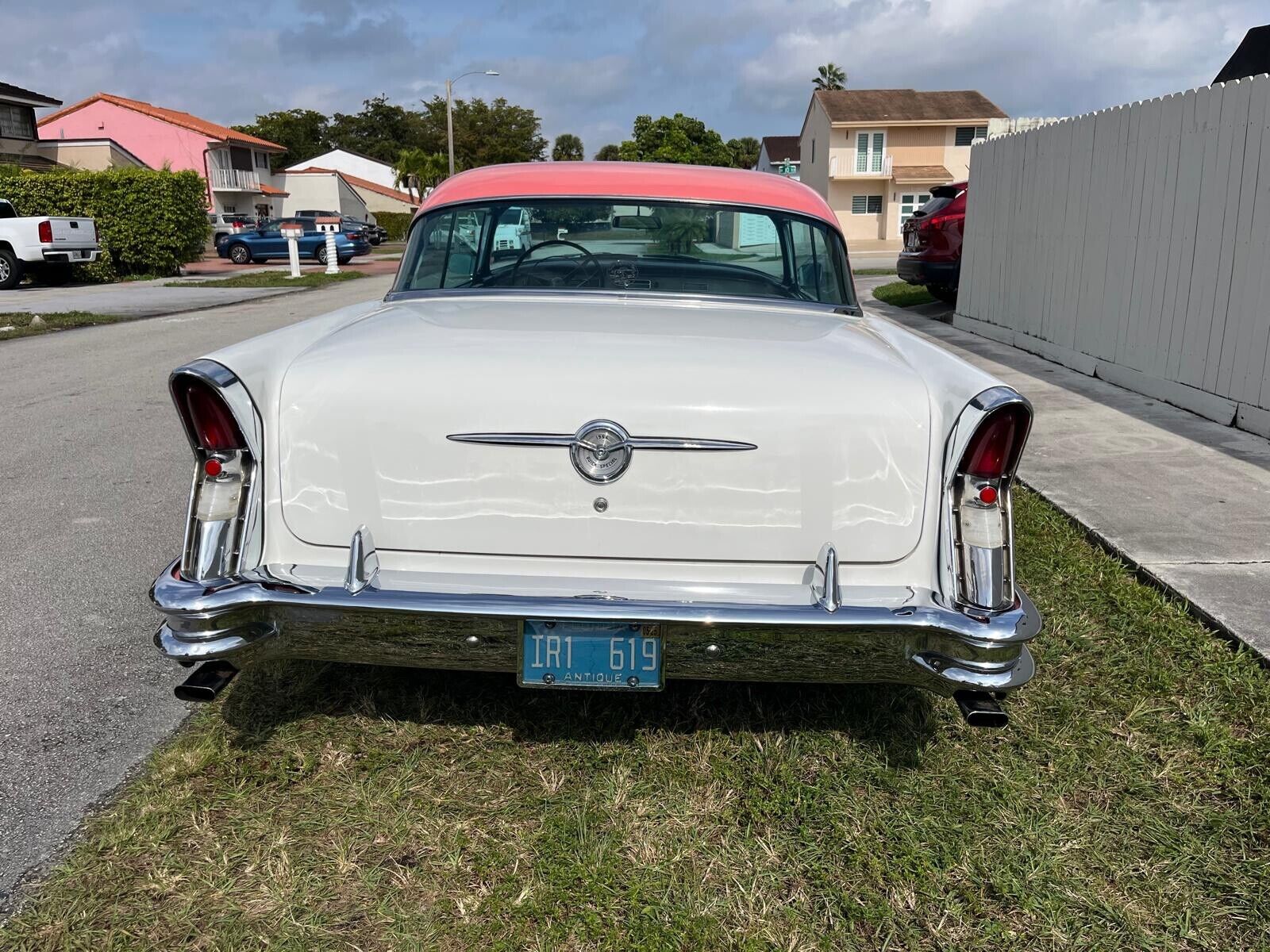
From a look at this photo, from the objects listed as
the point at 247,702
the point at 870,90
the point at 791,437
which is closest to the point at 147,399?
the point at 247,702

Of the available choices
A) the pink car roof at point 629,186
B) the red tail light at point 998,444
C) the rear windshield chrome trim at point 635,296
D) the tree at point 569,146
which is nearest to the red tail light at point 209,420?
the rear windshield chrome trim at point 635,296

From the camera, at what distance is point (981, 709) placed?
253cm

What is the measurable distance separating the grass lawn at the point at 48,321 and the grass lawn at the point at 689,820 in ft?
38.0

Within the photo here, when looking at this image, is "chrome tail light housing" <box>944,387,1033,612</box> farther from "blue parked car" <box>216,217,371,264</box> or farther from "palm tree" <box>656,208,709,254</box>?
"blue parked car" <box>216,217,371,264</box>

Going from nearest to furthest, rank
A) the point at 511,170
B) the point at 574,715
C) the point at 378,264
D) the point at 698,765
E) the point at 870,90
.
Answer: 1. the point at 698,765
2. the point at 574,715
3. the point at 511,170
4. the point at 378,264
5. the point at 870,90

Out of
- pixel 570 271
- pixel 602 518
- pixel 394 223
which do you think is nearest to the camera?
pixel 602 518

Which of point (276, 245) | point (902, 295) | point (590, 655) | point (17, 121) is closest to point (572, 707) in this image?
point (590, 655)

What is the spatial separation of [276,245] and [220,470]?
103ft

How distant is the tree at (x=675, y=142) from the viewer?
72.7 m

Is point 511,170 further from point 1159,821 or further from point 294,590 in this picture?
point 1159,821

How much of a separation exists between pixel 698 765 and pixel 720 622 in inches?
28.4

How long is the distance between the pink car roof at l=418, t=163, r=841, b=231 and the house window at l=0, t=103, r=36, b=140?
140 feet

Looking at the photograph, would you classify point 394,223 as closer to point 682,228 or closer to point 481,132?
point 481,132

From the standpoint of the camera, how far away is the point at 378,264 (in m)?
31.6
